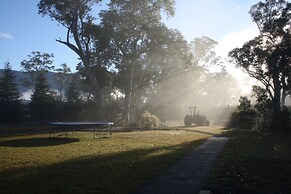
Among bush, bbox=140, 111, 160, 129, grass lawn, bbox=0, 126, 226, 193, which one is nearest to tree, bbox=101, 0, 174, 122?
bush, bbox=140, 111, 160, 129

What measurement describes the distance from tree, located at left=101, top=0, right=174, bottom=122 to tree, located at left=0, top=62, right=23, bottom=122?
1405 cm

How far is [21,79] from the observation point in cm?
5953

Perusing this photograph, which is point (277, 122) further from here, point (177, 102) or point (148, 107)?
point (177, 102)

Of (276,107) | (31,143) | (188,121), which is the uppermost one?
(276,107)

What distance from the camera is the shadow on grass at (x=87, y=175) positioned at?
622cm

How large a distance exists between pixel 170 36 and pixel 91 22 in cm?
994

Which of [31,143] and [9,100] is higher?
[9,100]

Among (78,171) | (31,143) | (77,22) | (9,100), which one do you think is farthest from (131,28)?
(78,171)

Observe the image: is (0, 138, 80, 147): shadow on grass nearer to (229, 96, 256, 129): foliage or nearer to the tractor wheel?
(229, 96, 256, 129): foliage

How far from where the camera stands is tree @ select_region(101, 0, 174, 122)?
33969mm

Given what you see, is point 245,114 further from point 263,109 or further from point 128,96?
point 128,96

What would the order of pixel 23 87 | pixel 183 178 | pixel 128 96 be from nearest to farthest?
pixel 183 178 → pixel 128 96 → pixel 23 87

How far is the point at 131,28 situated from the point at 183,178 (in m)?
28.5

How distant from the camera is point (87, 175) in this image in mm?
7422
